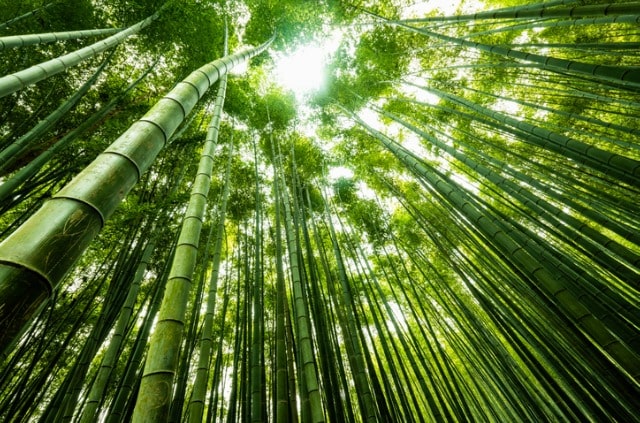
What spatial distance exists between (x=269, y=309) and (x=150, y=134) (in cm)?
431

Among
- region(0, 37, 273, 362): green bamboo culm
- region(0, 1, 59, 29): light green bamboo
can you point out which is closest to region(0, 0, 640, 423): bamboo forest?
region(0, 37, 273, 362): green bamboo culm

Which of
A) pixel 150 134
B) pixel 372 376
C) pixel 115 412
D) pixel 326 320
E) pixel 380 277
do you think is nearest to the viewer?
pixel 150 134

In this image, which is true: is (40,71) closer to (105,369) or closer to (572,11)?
(105,369)

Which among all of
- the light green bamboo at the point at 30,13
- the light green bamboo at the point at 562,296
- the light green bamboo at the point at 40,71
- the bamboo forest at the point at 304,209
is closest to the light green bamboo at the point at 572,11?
the bamboo forest at the point at 304,209

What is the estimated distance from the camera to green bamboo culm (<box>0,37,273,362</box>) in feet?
1.78

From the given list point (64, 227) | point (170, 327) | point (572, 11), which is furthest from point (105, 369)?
point (572, 11)

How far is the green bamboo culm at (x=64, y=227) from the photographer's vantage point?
544 millimetres

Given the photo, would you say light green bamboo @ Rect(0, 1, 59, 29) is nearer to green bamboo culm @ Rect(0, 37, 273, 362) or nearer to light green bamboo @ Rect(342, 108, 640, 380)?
green bamboo culm @ Rect(0, 37, 273, 362)

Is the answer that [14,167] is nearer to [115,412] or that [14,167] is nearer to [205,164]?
[115,412]

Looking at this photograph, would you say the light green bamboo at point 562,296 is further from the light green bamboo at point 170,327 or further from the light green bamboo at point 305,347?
the light green bamboo at point 170,327

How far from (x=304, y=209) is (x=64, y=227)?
11.0 feet

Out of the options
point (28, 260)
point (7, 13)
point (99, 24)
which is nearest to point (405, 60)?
point (99, 24)

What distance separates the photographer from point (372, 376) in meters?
2.05

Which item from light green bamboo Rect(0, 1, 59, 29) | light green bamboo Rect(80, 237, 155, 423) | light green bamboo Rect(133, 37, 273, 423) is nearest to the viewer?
light green bamboo Rect(133, 37, 273, 423)
